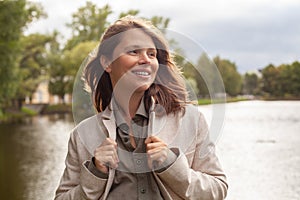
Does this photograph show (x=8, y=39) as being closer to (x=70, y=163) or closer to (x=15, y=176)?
(x=15, y=176)

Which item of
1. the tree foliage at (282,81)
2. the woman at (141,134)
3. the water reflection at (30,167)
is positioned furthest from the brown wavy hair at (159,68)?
the tree foliage at (282,81)

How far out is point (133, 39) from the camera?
1.65 m

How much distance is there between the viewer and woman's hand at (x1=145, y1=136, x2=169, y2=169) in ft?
4.97

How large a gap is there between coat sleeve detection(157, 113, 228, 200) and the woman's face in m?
0.24

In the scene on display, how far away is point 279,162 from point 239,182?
397 cm

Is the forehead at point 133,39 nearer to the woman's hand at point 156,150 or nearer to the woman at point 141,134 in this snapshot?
the woman at point 141,134

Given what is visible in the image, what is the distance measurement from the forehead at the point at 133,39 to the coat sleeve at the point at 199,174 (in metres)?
0.30

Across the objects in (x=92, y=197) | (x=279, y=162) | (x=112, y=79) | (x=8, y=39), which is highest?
(x=8, y=39)

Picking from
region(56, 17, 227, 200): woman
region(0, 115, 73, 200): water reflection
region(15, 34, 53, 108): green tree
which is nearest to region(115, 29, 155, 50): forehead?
region(56, 17, 227, 200): woman

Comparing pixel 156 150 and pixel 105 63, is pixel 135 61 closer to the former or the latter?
pixel 105 63

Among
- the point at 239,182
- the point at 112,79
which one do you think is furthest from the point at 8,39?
the point at 112,79

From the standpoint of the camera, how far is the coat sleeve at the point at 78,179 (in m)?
1.64

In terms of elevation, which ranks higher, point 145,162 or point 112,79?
point 112,79

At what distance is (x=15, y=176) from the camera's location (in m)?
12.0
